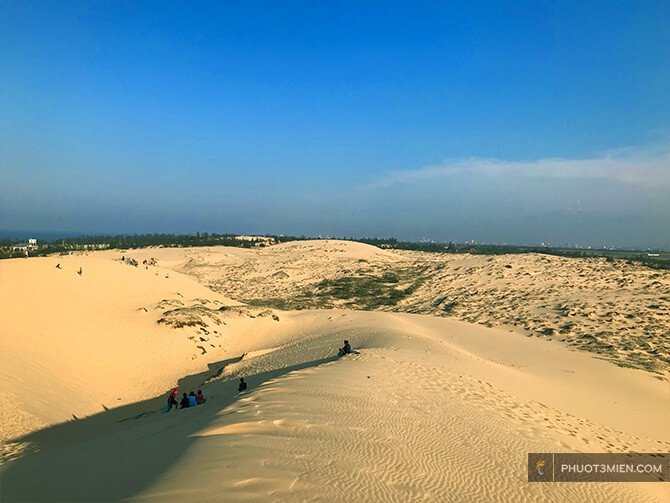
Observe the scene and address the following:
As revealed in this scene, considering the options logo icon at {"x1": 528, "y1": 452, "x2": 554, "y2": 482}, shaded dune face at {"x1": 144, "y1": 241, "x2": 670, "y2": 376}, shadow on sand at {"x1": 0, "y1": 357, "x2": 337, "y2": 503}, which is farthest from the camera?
shaded dune face at {"x1": 144, "y1": 241, "x2": 670, "y2": 376}

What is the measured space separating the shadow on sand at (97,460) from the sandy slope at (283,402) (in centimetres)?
4

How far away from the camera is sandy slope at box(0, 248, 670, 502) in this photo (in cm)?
505

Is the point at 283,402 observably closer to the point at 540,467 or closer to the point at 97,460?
the point at 97,460

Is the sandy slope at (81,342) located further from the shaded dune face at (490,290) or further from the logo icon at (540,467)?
the shaded dune face at (490,290)

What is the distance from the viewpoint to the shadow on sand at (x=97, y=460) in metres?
5.22

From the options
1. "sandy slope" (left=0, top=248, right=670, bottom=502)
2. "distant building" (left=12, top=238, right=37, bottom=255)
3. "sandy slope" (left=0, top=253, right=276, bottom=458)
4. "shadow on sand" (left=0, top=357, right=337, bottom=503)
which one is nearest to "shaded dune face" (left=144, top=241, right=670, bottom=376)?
"sandy slope" (left=0, top=248, right=670, bottom=502)

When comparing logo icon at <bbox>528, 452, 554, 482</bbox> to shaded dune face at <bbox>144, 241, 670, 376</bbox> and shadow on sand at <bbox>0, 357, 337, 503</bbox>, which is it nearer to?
shadow on sand at <bbox>0, 357, 337, 503</bbox>

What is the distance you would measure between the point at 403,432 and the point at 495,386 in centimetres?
633

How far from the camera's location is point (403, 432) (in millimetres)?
6625

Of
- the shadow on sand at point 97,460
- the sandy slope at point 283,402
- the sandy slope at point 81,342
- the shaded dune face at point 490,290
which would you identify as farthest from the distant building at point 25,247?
the shadow on sand at point 97,460

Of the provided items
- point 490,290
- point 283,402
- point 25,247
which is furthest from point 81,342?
point 25,247

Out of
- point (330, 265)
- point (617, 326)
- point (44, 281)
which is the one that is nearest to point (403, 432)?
point (617, 326)

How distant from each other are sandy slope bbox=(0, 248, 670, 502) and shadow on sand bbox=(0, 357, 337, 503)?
1.6 inches

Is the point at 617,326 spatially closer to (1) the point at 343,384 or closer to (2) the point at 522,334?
(2) the point at 522,334
